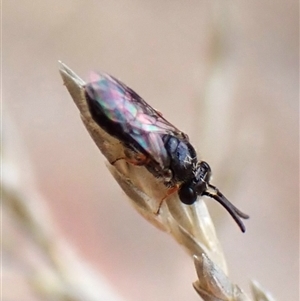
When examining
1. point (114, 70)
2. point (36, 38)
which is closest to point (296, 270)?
point (114, 70)

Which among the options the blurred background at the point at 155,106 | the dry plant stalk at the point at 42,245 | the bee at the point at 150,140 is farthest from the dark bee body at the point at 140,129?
the blurred background at the point at 155,106

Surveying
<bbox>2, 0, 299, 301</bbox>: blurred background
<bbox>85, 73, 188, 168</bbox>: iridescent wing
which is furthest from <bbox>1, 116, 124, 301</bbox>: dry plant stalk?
<bbox>2, 0, 299, 301</bbox>: blurred background

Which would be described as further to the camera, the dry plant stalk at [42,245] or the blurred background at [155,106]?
the blurred background at [155,106]

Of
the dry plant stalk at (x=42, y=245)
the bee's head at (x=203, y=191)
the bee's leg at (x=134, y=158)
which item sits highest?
the bee's head at (x=203, y=191)

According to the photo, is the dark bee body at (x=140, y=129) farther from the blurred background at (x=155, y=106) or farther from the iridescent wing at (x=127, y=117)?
the blurred background at (x=155, y=106)

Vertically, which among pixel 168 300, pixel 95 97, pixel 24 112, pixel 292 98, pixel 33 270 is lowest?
pixel 33 270

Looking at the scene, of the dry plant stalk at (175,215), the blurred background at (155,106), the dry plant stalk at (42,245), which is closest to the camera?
the dry plant stalk at (175,215)

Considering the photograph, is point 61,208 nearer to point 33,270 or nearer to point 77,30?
point 77,30

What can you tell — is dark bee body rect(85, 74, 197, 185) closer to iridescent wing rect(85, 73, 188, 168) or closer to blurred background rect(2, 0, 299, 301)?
iridescent wing rect(85, 73, 188, 168)
